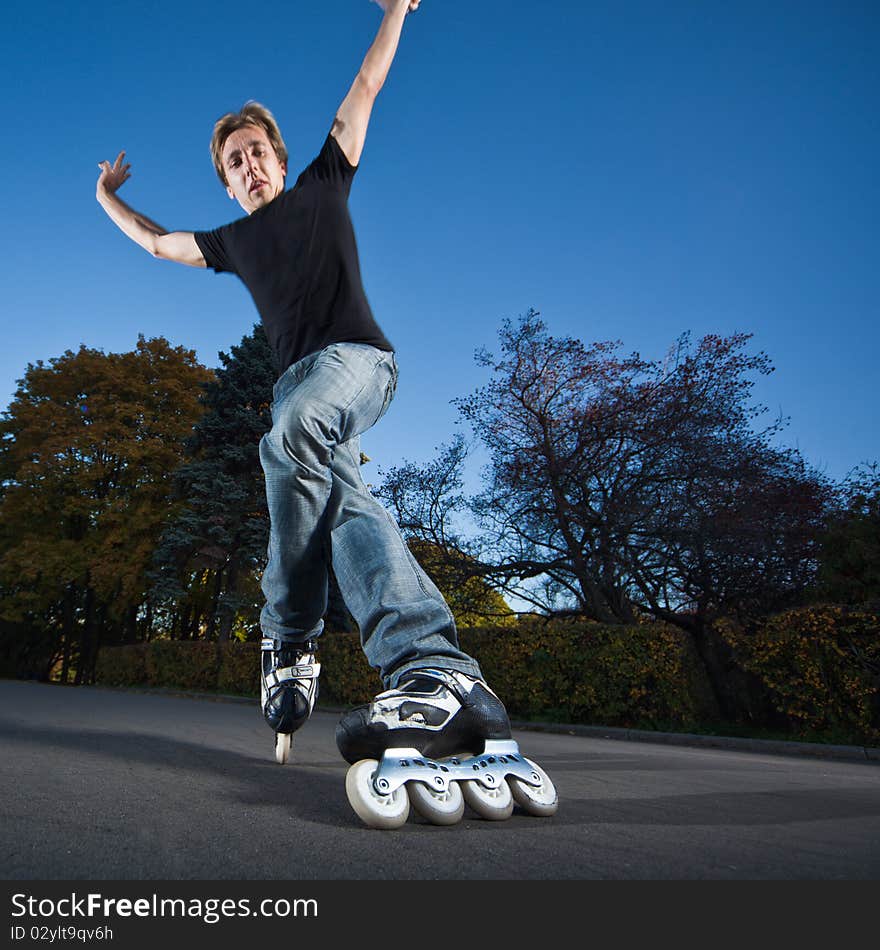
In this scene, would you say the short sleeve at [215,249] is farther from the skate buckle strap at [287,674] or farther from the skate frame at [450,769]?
the skate frame at [450,769]

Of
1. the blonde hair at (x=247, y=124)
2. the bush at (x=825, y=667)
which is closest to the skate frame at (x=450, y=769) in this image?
the blonde hair at (x=247, y=124)

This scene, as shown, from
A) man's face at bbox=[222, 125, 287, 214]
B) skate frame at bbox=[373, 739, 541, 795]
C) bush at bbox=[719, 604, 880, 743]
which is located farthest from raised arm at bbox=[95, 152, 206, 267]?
bush at bbox=[719, 604, 880, 743]

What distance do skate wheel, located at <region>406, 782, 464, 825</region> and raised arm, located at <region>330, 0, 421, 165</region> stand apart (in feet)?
7.11

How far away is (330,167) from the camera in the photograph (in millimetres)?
2602

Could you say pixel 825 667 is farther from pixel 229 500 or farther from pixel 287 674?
pixel 229 500

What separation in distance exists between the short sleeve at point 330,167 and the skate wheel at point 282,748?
2095mm

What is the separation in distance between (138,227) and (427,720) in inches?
103

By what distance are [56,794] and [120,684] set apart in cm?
2132

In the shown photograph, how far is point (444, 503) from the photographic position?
15305mm

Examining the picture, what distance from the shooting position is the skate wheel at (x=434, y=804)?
158 centimetres

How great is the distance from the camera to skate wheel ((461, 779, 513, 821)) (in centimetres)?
167

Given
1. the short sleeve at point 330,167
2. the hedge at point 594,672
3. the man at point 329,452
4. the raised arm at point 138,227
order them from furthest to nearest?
the hedge at point 594,672
the raised arm at point 138,227
the short sleeve at point 330,167
the man at point 329,452

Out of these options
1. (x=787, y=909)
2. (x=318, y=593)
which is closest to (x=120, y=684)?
(x=318, y=593)

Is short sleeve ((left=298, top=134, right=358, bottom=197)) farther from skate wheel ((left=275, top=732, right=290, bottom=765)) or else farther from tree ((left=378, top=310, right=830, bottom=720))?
tree ((left=378, top=310, right=830, bottom=720))
